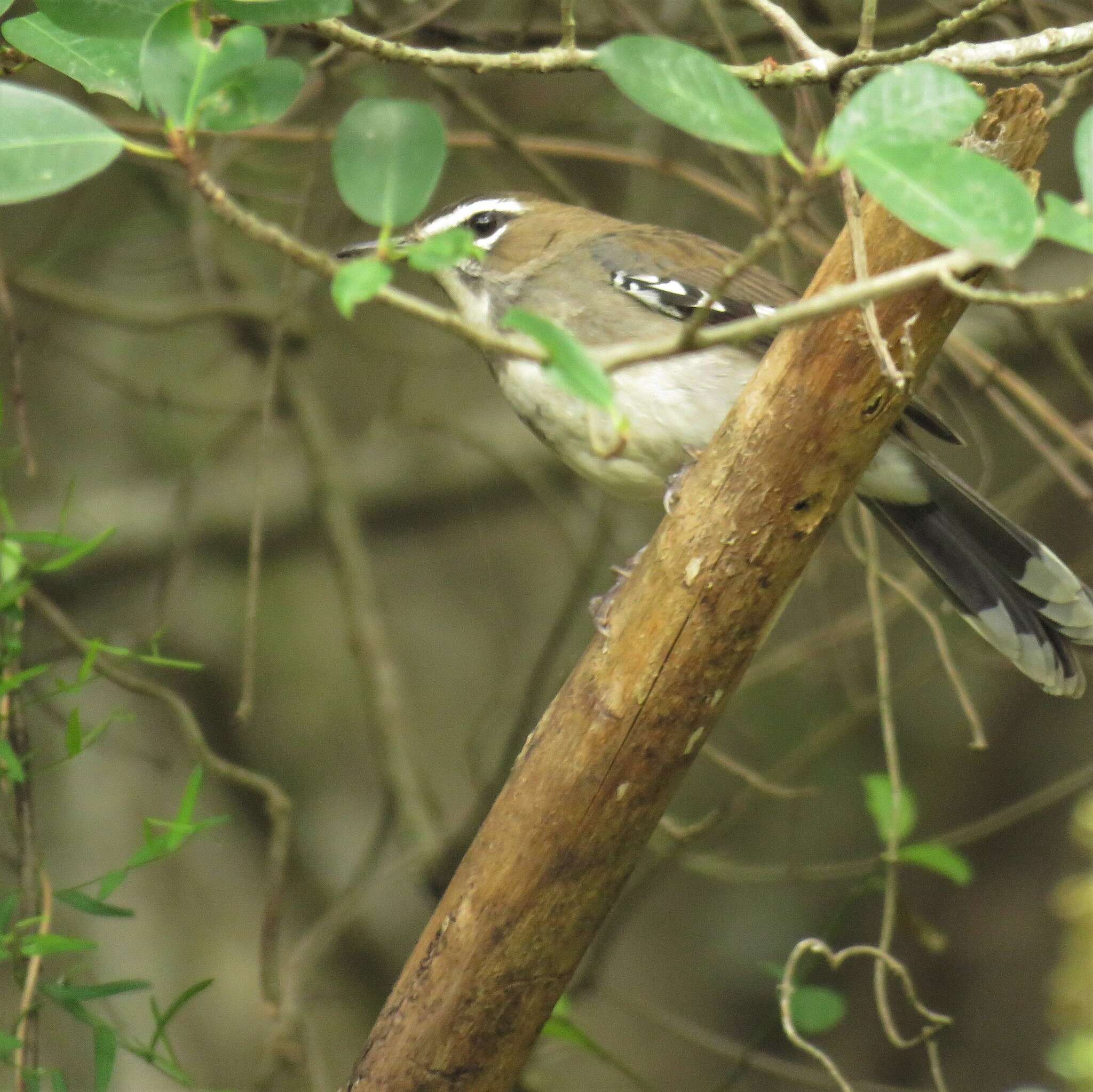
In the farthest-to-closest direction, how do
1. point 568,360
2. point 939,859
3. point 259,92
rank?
point 939,859 < point 259,92 < point 568,360

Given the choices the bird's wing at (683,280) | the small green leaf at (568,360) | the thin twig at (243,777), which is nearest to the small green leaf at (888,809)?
the bird's wing at (683,280)

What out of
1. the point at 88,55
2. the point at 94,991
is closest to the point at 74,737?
the point at 94,991

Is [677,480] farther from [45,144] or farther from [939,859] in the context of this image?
[45,144]

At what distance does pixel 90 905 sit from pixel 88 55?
51.0 inches

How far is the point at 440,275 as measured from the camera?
306cm

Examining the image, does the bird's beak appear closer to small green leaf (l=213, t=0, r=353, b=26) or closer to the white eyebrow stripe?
the white eyebrow stripe

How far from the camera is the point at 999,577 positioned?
274 cm

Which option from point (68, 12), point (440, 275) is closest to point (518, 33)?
point (440, 275)

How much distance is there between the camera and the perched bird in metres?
2.63

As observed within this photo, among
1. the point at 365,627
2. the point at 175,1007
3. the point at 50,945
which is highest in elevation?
the point at 50,945

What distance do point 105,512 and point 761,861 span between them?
2886mm

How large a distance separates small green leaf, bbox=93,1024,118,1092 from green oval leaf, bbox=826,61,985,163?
1.70 m

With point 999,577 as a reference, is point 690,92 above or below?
above

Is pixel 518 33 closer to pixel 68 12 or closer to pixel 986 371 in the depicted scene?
Result: pixel 986 371
